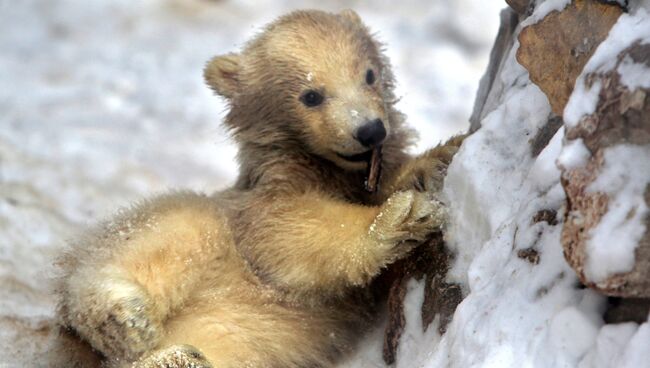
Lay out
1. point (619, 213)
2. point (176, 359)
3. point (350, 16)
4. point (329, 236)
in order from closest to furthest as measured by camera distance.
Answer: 1. point (619, 213)
2. point (176, 359)
3. point (329, 236)
4. point (350, 16)

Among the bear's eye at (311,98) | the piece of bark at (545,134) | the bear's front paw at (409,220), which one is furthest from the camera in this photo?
the bear's eye at (311,98)

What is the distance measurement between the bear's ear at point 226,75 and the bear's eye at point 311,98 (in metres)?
0.40

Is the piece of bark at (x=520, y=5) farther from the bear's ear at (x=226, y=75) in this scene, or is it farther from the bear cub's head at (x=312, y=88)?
the bear's ear at (x=226, y=75)

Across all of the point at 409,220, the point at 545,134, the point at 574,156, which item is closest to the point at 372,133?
the point at 409,220

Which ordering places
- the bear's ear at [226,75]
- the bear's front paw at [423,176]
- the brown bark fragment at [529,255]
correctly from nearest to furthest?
1. the brown bark fragment at [529,255]
2. the bear's front paw at [423,176]
3. the bear's ear at [226,75]

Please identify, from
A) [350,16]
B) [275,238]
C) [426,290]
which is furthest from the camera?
[350,16]

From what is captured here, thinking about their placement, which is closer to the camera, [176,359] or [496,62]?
[176,359]

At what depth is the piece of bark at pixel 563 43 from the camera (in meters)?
2.78

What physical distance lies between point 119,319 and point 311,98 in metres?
1.17

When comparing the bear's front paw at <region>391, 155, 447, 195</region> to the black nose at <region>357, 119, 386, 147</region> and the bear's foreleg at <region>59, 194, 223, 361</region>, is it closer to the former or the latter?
the black nose at <region>357, 119, 386, 147</region>

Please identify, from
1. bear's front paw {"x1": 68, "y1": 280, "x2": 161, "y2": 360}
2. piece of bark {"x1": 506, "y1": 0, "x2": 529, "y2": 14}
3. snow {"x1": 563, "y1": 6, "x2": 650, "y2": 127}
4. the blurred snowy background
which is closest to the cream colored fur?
bear's front paw {"x1": 68, "y1": 280, "x2": 161, "y2": 360}

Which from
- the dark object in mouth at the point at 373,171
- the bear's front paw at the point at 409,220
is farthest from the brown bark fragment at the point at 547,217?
the dark object in mouth at the point at 373,171

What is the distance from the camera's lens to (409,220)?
339 centimetres

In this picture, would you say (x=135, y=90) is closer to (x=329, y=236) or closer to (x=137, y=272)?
(x=137, y=272)
